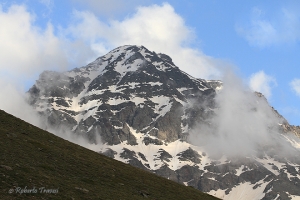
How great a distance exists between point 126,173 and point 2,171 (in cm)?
2871

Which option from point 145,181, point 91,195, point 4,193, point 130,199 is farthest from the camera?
point 145,181

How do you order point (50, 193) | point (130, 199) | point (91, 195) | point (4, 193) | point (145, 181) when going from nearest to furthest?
point (4, 193) → point (50, 193) → point (91, 195) → point (130, 199) → point (145, 181)

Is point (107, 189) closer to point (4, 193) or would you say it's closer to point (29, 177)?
point (29, 177)

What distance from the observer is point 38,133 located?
68.7 m

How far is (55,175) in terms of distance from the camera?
46.9m

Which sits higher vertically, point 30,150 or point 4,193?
point 30,150

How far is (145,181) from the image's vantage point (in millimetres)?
66375

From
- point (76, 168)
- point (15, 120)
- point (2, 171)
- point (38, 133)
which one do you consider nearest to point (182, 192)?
point (76, 168)

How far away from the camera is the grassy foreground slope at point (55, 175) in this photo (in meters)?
40.1

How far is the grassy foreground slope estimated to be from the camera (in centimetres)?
4009

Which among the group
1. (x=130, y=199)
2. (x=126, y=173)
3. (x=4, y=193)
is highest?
(x=126, y=173)

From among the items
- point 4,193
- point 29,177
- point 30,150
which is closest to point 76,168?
point 30,150

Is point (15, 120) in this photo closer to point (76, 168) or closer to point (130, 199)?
point (76, 168)

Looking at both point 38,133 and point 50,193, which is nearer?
point 50,193
